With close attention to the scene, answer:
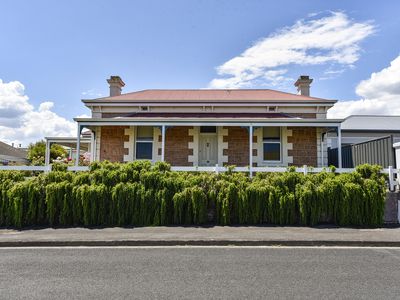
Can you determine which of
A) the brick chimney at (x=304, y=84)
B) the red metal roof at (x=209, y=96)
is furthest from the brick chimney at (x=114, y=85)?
the brick chimney at (x=304, y=84)

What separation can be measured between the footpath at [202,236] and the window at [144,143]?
7652 millimetres

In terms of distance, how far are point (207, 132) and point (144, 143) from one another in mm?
3142

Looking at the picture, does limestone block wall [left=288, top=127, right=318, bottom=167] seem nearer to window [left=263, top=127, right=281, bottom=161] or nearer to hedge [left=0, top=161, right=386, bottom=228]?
window [left=263, top=127, right=281, bottom=161]

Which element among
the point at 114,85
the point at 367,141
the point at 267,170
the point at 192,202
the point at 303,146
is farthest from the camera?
the point at 114,85

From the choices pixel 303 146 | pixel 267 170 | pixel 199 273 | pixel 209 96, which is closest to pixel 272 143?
pixel 303 146

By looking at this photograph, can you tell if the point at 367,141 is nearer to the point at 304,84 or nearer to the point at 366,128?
the point at 304,84

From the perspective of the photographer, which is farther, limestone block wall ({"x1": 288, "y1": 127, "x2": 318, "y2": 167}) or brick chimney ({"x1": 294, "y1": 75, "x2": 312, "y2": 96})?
brick chimney ({"x1": 294, "y1": 75, "x2": 312, "y2": 96})

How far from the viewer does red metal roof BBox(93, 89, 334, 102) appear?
16.3m

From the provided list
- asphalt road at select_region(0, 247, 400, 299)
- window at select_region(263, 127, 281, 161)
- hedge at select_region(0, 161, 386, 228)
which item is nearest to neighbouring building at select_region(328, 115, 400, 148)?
window at select_region(263, 127, 281, 161)

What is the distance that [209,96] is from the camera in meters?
17.5

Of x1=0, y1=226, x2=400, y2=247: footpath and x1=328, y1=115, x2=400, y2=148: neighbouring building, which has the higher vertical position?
x1=328, y1=115, x2=400, y2=148: neighbouring building

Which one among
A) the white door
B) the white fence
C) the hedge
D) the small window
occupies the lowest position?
the hedge

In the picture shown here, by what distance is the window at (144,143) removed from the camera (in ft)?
50.3

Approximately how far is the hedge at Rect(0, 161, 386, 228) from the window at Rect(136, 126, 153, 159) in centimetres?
682
